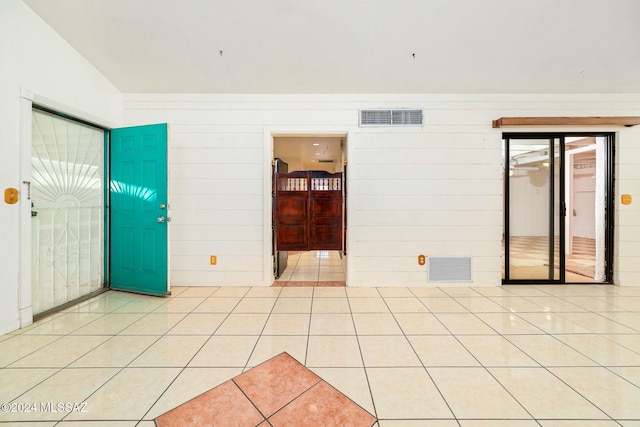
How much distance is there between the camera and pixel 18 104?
6.88 feet

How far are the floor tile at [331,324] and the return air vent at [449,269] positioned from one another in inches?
61.1

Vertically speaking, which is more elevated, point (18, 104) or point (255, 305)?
point (18, 104)

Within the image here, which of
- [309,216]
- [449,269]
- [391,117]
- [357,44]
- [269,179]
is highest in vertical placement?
[357,44]

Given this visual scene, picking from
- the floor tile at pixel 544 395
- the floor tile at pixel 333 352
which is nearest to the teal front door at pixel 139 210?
the floor tile at pixel 333 352

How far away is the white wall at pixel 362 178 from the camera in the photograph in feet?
10.9

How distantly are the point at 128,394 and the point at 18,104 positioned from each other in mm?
2629

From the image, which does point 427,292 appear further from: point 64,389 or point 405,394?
point 64,389

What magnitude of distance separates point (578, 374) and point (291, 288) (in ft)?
8.95

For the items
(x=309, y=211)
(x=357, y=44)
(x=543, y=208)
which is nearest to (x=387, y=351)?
(x=309, y=211)

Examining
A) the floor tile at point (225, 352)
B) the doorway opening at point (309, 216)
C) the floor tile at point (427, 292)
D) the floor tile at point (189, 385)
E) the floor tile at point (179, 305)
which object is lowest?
the floor tile at point (189, 385)

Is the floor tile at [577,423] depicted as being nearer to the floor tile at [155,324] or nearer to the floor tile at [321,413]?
the floor tile at [321,413]

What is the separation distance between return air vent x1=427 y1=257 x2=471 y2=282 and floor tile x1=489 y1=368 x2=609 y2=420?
1710mm

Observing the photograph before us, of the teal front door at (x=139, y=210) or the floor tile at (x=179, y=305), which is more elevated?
the teal front door at (x=139, y=210)

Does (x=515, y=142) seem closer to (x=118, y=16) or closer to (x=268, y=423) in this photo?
(x=268, y=423)
